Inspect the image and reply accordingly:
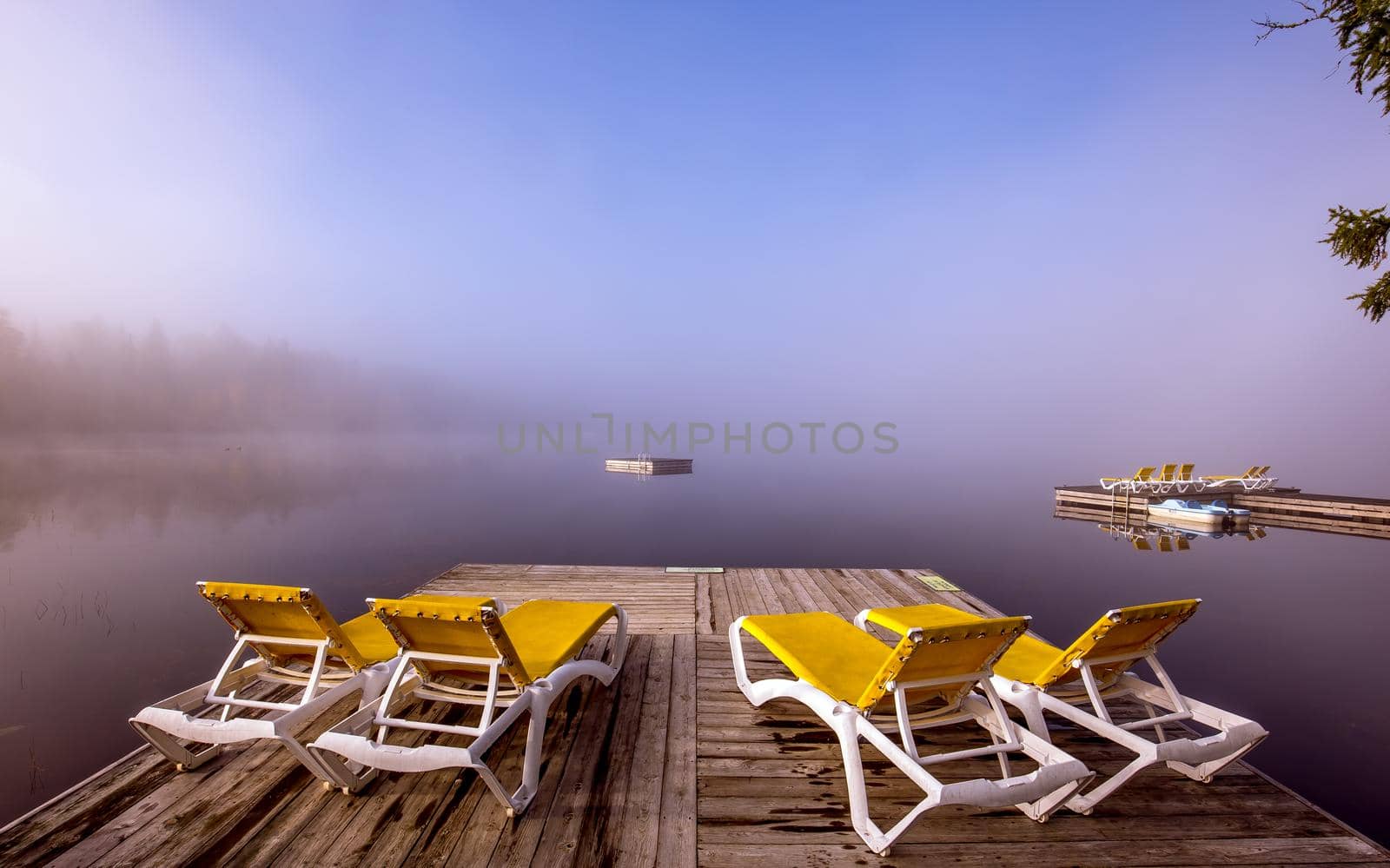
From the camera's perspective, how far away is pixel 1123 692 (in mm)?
3014

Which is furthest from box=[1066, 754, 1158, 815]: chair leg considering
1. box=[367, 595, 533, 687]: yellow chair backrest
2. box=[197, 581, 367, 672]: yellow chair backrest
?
box=[197, 581, 367, 672]: yellow chair backrest

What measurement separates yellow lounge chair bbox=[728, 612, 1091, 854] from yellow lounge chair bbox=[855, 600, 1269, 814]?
223 mm

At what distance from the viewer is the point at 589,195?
78375 mm

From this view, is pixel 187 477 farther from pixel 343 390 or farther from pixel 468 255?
pixel 343 390

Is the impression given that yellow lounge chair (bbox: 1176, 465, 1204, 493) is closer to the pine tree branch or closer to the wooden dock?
the pine tree branch

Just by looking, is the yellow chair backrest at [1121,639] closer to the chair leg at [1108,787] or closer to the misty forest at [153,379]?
the chair leg at [1108,787]

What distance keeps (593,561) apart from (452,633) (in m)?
12.0

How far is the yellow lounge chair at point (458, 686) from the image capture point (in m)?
2.35

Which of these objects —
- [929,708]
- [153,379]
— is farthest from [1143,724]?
[153,379]

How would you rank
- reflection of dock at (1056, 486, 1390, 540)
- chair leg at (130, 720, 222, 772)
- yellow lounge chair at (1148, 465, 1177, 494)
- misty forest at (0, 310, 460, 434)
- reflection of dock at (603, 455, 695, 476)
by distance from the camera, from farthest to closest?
1. misty forest at (0, 310, 460, 434)
2. reflection of dock at (603, 455, 695, 476)
3. yellow lounge chair at (1148, 465, 1177, 494)
4. reflection of dock at (1056, 486, 1390, 540)
5. chair leg at (130, 720, 222, 772)

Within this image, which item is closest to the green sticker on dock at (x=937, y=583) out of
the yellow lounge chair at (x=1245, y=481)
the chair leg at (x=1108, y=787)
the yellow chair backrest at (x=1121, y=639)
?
the yellow chair backrest at (x=1121, y=639)

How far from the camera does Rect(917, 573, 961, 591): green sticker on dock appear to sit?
676 centimetres

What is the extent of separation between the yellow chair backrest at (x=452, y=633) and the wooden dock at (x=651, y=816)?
0.57 metres

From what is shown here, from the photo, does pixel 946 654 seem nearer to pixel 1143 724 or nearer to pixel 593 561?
pixel 1143 724
